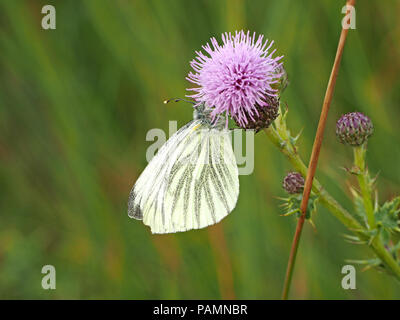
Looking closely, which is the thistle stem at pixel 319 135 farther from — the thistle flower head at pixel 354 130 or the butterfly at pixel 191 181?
the butterfly at pixel 191 181

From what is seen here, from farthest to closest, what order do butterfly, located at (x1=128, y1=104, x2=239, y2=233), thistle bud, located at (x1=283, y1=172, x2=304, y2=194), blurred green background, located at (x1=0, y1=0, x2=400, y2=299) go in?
blurred green background, located at (x1=0, y1=0, x2=400, y2=299)
butterfly, located at (x1=128, y1=104, x2=239, y2=233)
thistle bud, located at (x1=283, y1=172, x2=304, y2=194)

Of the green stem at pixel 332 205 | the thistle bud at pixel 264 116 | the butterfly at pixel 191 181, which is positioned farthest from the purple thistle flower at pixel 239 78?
the butterfly at pixel 191 181

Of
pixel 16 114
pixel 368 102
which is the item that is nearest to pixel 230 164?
pixel 368 102

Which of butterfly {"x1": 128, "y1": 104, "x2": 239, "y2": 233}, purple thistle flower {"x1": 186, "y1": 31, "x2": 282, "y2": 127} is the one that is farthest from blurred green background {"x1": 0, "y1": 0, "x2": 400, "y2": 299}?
purple thistle flower {"x1": 186, "y1": 31, "x2": 282, "y2": 127}

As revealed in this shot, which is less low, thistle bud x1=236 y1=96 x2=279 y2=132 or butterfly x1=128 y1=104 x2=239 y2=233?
thistle bud x1=236 y1=96 x2=279 y2=132

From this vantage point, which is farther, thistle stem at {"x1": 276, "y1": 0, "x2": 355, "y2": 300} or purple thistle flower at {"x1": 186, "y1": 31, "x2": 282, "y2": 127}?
purple thistle flower at {"x1": 186, "y1": 31, "x2": 282, "y2": 127}

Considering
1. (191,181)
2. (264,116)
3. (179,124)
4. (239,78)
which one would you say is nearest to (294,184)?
(264,116)

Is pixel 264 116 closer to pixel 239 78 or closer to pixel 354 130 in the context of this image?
pixel 239 78

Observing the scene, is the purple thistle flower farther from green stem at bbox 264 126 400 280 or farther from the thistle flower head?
the thistle flower head

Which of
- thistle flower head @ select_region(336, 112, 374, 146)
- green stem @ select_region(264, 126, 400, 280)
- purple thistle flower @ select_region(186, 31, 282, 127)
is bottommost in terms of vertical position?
green stem @ select_region(264, 126, 400, 280)
